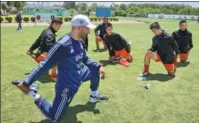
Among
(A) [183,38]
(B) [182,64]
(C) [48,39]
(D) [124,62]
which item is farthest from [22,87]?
(A) [183,38]

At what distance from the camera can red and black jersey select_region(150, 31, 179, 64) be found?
372 inches

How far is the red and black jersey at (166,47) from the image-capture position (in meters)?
9.45

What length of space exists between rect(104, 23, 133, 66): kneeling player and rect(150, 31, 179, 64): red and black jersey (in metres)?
2.19

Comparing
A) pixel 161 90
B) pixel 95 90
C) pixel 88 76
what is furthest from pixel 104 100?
pixel 161 90

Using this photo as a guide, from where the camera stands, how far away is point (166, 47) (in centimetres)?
952

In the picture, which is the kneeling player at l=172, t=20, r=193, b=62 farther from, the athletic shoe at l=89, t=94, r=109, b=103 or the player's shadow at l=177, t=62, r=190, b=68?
the athletic shoe at l=89, t=94, r=109, b=103

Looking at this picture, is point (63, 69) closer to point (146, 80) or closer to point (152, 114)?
point (152, 114)

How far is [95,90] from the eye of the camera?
710 centimetres

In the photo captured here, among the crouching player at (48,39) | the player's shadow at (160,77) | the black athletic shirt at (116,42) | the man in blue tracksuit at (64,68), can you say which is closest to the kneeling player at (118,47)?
the black athletic shirt at (116,42)

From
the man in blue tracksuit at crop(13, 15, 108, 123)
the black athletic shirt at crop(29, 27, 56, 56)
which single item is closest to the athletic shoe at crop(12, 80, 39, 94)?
the man in blue tracksuit at crop(13, 15, 108, 123)

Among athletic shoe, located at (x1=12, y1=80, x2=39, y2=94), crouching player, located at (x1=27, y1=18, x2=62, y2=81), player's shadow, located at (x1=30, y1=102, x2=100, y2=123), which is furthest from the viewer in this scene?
crouching player, located at (x1=27, y1=18, x2=62, y2=81)

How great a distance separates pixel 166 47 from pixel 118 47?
275 centimetres

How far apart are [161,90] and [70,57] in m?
3.40

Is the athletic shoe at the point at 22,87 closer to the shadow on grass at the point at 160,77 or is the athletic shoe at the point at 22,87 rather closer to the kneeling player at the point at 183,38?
the shadow on grass at the point at 160,77
